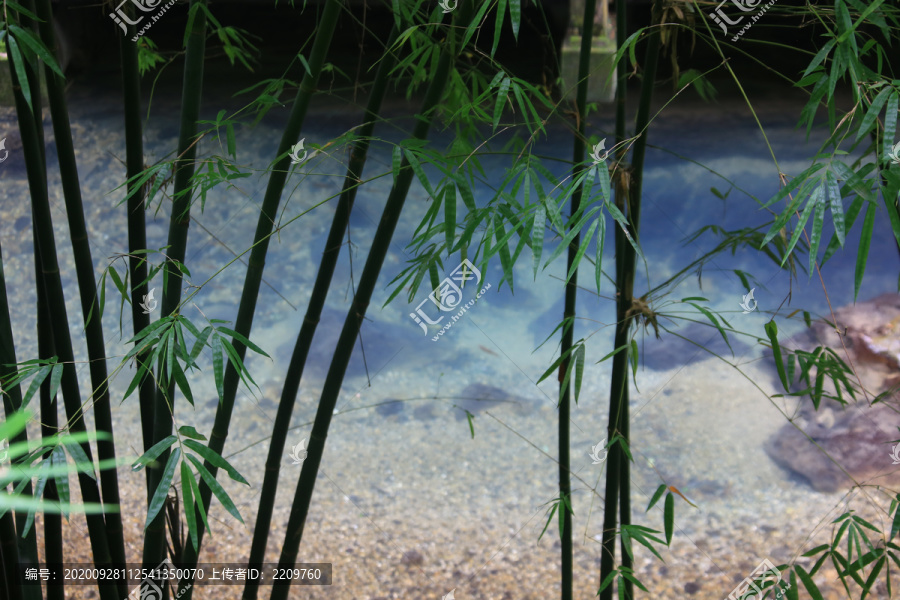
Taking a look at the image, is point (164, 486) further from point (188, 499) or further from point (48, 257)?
point (48, 257)

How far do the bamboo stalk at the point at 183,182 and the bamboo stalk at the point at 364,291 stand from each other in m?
0.19

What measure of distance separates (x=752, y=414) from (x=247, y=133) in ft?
7.73

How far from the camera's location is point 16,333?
254 cm

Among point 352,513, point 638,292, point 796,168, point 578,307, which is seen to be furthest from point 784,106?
point 352,513

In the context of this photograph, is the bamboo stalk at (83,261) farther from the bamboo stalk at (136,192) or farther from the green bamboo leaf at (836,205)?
the green bamboo leaf at (836,205)

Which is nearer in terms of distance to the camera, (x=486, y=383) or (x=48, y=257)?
(x=48, y=257)

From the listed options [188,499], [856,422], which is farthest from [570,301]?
[856,422]

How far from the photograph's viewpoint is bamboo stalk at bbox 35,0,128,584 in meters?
0.90

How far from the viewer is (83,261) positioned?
0.98m

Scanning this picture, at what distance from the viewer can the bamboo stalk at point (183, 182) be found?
0.90 metres

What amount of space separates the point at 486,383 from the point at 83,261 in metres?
1.67

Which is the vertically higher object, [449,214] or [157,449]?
[449,214]

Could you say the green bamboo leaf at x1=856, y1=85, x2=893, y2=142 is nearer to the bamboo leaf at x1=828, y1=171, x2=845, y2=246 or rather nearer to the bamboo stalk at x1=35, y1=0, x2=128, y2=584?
the bamboo leaf at x1=828, y1=171, x2=845, y2=246

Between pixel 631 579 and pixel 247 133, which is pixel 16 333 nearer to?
pixel 247 133
